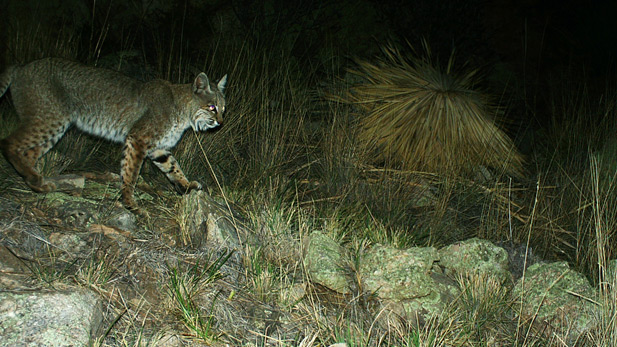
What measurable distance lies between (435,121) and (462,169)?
0.61 m

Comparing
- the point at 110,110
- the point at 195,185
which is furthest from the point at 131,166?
the point at 110,110

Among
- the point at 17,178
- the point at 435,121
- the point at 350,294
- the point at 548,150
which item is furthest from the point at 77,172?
the point at 548,150

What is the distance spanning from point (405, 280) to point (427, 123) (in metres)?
2.75

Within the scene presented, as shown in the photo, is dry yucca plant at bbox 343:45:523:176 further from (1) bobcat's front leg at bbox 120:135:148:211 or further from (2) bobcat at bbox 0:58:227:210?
(1) bobcat's front leg at bbox 120:135:148:211

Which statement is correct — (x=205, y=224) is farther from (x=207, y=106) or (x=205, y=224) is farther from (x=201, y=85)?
(x=201, y=85)

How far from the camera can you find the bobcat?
4.88 m

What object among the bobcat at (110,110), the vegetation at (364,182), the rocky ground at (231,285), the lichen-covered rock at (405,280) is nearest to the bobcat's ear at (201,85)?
the bobcat at (110,110)

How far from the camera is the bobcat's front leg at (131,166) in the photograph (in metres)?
4.66

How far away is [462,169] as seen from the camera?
6.04 metres

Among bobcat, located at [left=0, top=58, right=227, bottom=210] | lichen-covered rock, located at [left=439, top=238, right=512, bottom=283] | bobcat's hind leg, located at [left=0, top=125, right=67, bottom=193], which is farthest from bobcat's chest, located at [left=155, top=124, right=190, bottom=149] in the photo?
lichen-covered rock, located at [left=439, top=238, right=512, bottom=283]

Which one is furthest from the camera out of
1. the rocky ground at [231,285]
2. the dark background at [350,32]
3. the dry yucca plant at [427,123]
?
the dark background at [350,32]

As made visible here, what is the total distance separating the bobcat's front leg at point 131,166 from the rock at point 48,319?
1590 mm

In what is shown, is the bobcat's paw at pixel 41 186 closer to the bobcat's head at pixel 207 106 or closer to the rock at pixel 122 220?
the rock at pixel 122 220

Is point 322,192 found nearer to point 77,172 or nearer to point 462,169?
point 462,169
